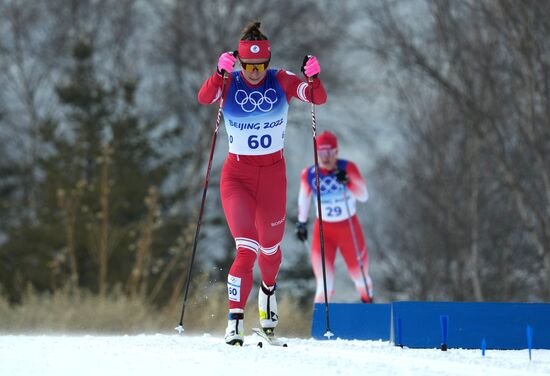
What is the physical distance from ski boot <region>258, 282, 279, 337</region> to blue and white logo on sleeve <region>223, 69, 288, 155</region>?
3.94 feet

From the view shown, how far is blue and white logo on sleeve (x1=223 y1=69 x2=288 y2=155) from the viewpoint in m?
8.41

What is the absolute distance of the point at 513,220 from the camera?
27.2 m

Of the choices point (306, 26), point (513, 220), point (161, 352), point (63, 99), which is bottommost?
point (161, 352)

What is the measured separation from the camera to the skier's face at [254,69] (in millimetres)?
8367

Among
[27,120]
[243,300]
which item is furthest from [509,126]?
[243,300]

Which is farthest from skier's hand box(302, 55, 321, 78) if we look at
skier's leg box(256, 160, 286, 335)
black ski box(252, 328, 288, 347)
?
black ski box(252, 328, 288, 347)

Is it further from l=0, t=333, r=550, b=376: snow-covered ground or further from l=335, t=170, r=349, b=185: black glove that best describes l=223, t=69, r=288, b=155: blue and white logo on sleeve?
l=335, t=170, r=349, b=185: black glove

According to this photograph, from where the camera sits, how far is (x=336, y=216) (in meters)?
12.6

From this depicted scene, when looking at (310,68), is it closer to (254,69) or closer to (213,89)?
(254,69)

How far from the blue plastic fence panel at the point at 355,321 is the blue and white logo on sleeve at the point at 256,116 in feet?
6.57

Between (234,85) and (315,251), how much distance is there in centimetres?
451

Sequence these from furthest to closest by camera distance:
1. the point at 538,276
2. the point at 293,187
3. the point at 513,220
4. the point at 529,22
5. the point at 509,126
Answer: the point at 293,187 → the point at 513,220 → the point at 538,276 → the point at 509,126 → the point at 529,22

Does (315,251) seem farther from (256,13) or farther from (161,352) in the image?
(256,13)

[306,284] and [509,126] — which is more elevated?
[509,126]
